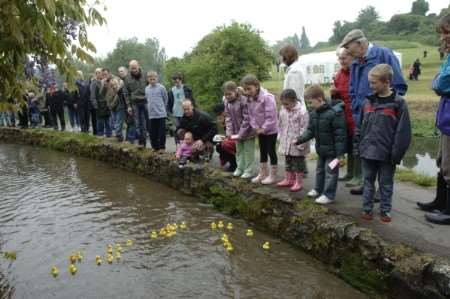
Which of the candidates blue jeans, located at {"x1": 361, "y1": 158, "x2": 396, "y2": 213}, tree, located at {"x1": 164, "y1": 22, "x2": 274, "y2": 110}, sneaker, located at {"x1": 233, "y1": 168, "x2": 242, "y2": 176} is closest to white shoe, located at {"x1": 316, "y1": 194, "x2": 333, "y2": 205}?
blue jeans, located at {"x1": 361, "y1": 158, "x2": 396, "y2": 213}

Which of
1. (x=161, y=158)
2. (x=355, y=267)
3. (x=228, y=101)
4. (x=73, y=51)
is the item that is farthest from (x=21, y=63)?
(x=161, y=158)

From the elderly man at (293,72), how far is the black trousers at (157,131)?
405 cm

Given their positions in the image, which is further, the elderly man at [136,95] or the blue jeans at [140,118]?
the blue jeans at [140,118]

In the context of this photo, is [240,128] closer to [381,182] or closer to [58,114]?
[381,182]

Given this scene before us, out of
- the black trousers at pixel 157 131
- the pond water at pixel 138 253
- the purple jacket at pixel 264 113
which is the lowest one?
the pond water at pixel 138 253

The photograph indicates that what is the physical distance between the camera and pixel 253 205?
21.8 feet

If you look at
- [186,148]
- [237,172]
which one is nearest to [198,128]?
[186,148]

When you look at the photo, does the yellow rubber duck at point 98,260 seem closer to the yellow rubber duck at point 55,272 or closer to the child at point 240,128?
the yellow rubber duck at point 55,272

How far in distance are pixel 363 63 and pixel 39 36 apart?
3974mm

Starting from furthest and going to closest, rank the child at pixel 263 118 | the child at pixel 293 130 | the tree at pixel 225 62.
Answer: the tree at pixel 225 62 → the child at pixel 263 118 → the child at pixel 293 130

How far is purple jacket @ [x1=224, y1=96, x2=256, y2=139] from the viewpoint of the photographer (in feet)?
24.0

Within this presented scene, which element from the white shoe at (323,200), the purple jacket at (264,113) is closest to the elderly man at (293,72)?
the purple jacket at (264,113)

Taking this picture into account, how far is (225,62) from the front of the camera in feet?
102

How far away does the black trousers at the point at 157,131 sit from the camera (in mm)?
10289
